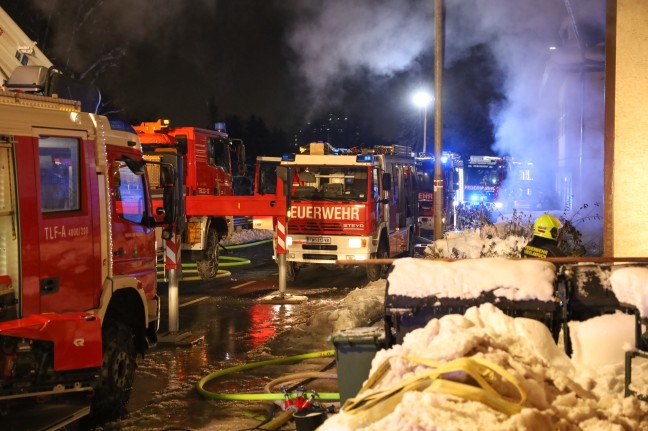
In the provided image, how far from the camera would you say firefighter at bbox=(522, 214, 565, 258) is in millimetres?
8203

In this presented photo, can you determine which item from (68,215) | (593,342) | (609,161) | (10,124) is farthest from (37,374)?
(609,161)

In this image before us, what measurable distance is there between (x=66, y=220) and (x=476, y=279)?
11.1 feet

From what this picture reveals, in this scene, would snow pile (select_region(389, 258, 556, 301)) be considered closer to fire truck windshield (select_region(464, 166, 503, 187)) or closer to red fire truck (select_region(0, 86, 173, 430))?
red fire truck (select_region(0, 86, 173, 430))

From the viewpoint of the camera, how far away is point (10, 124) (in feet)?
19.2

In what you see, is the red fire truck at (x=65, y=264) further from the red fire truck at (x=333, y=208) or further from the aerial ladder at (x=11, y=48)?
the red fire truck at (x=333, y=208)

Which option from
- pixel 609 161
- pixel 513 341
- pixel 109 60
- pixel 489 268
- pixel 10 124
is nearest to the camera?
pixel 513 341

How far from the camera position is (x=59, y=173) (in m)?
6.39

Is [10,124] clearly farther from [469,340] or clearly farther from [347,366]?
[469,340]

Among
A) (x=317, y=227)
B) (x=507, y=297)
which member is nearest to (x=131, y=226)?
(x=507, y=297)

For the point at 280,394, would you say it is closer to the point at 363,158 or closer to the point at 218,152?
the point at 363,158

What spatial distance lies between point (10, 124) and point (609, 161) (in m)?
7.39

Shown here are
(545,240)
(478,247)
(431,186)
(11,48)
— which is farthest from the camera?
(431,186)

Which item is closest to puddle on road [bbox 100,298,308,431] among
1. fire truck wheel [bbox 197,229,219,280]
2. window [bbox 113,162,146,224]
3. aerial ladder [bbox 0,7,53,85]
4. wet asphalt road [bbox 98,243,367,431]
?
wet asphalt road [bbox 98,243,367,431]

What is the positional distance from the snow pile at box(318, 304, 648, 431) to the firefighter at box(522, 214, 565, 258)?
3534mm
